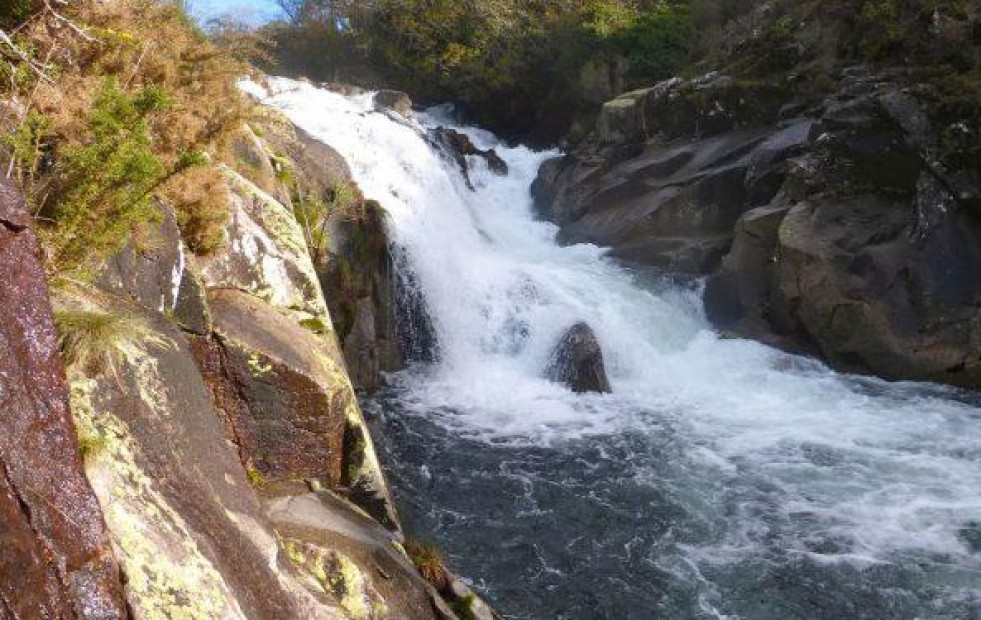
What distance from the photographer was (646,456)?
10195 mm

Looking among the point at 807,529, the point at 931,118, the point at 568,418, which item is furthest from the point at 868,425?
the point at 931,118

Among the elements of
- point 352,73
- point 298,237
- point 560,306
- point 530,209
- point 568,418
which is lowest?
point 568,418

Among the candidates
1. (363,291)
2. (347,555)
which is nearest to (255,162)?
(363,291)

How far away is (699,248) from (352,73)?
60.8 feet

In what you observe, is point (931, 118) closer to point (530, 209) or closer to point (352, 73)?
point (530, 209)

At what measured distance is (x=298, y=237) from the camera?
27.3ft

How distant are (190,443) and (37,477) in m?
1.32

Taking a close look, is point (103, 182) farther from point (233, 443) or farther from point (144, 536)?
point (144, 536)

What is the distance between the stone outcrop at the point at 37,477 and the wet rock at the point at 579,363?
977 cm

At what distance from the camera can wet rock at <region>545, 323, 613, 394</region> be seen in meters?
12.6

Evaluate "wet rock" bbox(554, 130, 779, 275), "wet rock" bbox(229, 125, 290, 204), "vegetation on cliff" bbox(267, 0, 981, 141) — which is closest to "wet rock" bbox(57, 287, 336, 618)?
"wet rock" bbox(229, 125, 290, 204)

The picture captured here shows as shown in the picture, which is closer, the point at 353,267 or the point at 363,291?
the point at 353,267

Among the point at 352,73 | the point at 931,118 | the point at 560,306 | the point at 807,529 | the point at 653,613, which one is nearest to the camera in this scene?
the point at 653,613

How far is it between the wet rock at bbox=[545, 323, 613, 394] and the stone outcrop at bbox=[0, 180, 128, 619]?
9774 millimetres
